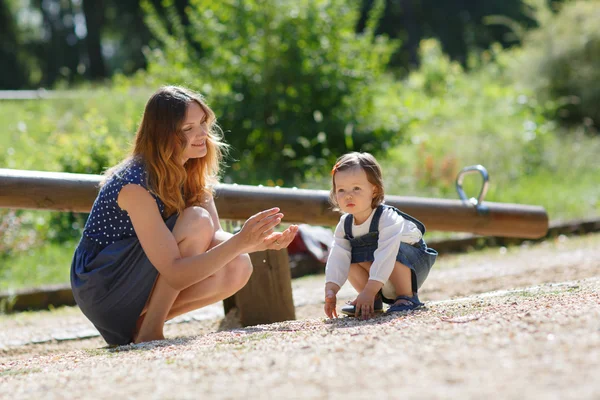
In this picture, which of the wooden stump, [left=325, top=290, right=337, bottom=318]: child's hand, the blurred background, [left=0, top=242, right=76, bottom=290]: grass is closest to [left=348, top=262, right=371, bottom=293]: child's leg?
[left=325, top=290, right=337, bottom=318]: child's hand

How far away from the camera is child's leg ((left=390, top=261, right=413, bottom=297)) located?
370 cm

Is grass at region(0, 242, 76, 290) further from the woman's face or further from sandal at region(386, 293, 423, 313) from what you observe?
sandal at region(386, 293, 423, 313)

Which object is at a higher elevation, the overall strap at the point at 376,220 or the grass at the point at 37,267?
the overall strap at the point at 376,220

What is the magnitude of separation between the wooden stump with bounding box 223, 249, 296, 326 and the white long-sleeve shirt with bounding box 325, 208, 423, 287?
0.73 m

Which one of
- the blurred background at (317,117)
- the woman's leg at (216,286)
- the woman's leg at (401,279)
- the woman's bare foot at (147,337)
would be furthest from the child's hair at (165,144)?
the blurred background at (317,117)

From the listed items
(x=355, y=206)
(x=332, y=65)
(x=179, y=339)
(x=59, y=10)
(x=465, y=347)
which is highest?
(x=59, y=10)

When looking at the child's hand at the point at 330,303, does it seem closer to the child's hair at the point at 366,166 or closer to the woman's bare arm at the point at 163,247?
the woman's bare arm at the point at 163,247

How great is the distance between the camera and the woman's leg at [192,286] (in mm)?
3684

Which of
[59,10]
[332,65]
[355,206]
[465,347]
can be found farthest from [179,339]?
[59,10]

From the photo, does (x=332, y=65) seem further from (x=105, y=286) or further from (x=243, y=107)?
(x=105, y=286)

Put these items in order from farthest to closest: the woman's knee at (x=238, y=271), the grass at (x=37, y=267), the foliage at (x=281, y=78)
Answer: the foliage at (x=281, y=78) → the grass at (x=37, y=267) → the woman's knee at (x=238, y=271)

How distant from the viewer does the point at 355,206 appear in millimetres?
3666

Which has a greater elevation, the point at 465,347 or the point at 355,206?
the point at 355,206

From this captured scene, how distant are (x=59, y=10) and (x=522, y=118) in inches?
1167
